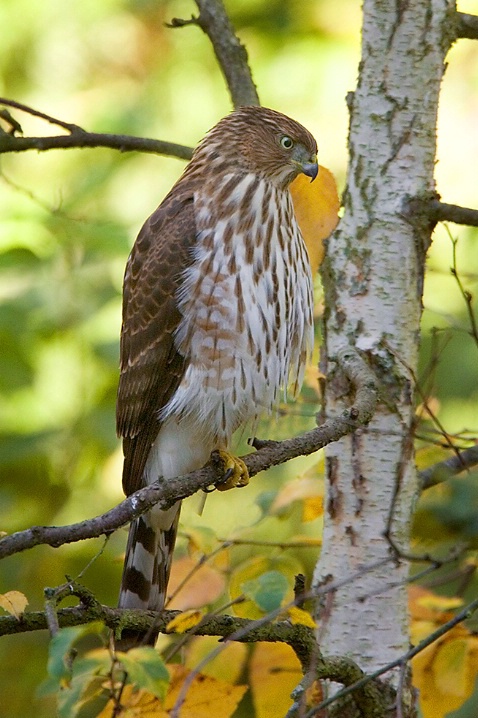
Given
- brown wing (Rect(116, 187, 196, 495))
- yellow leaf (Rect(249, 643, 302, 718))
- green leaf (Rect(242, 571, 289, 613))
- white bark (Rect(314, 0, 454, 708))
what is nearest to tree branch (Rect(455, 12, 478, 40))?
white bark (Rect(314, 0, 454, 708))

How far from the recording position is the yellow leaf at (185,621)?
2289mm

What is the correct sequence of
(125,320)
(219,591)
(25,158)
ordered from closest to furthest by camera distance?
(219,591), (125,320), (25,158)

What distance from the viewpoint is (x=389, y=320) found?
3094mm

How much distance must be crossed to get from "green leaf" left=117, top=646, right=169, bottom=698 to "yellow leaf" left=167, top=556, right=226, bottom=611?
3.79 ft

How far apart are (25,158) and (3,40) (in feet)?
2.71

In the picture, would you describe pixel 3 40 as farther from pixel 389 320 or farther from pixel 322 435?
pixel 322 435

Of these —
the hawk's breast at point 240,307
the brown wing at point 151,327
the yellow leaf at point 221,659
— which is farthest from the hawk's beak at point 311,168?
the yellow leaf at point 221,659

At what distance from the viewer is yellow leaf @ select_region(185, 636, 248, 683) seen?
10.1 feet

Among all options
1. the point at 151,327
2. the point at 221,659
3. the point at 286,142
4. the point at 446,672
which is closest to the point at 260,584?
the point at 221,659

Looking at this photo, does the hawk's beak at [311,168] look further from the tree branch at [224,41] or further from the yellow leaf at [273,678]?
the yellow leaf at [273,678]

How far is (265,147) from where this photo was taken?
11.7ft

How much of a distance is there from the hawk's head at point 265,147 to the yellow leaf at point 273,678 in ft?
4.89

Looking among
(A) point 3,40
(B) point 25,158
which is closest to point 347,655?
(B) point 25,158

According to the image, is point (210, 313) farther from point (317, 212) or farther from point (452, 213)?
point (452, 213)
